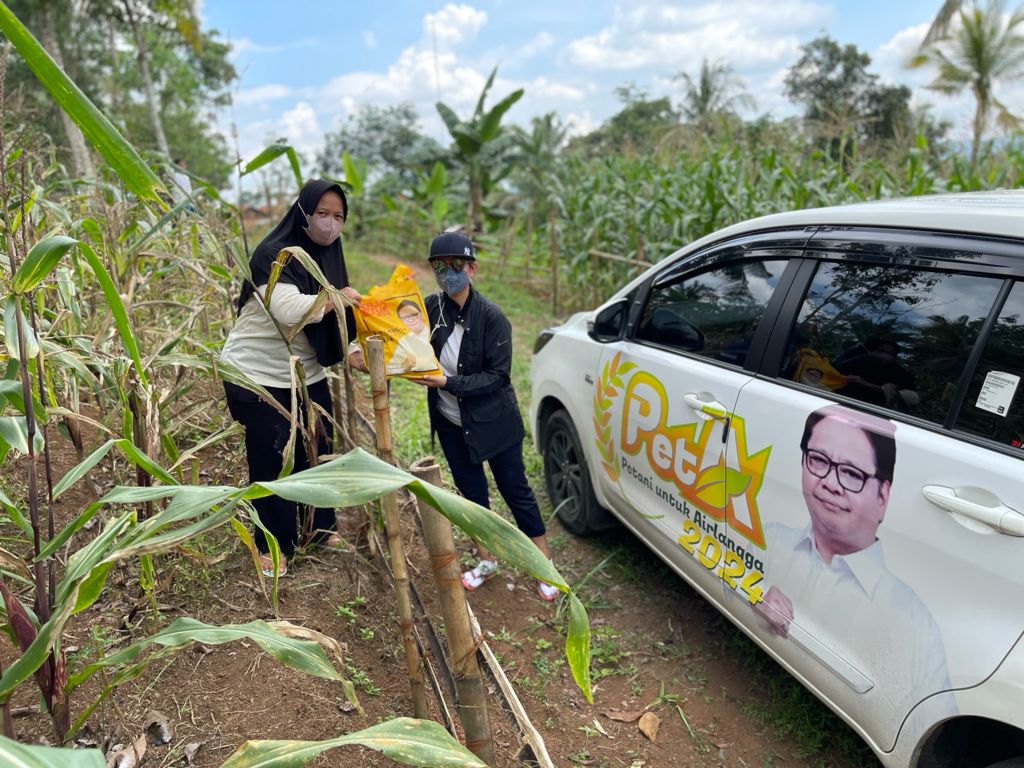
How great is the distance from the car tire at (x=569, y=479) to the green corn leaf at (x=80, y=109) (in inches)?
104

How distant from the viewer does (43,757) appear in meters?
0.94

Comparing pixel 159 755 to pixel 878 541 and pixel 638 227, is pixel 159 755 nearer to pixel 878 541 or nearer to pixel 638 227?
pixel 878 541

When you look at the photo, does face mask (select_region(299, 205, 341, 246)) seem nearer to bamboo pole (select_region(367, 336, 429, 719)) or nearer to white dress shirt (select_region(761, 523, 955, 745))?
bamboo pole (select_region(367, 336, 429, 719))

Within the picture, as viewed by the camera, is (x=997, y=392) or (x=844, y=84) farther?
(x=844, y=84)

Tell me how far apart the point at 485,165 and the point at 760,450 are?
14.0 meters

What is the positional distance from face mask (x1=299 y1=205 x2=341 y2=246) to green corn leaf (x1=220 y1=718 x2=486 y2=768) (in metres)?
1.91

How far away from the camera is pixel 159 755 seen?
196cm

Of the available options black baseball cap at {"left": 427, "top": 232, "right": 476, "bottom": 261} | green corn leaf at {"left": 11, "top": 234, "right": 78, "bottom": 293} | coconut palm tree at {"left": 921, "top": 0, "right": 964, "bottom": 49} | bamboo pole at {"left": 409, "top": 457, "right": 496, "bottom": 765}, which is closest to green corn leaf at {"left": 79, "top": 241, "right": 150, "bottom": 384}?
green corn leaf at {"left": 11, "top": 234, "right": 78, "bottom": 293}

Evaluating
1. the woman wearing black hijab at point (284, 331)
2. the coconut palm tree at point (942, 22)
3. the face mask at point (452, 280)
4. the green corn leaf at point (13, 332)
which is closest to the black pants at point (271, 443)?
the woman wearing black hijab at point (284, 331)

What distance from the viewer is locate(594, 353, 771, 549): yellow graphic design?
2.37 m

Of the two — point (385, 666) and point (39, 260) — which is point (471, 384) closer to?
point (385, 666)

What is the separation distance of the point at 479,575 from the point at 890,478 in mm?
2066

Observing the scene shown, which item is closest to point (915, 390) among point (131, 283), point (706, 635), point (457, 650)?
point (457, 650)

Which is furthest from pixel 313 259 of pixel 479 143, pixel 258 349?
pixel 479 143
